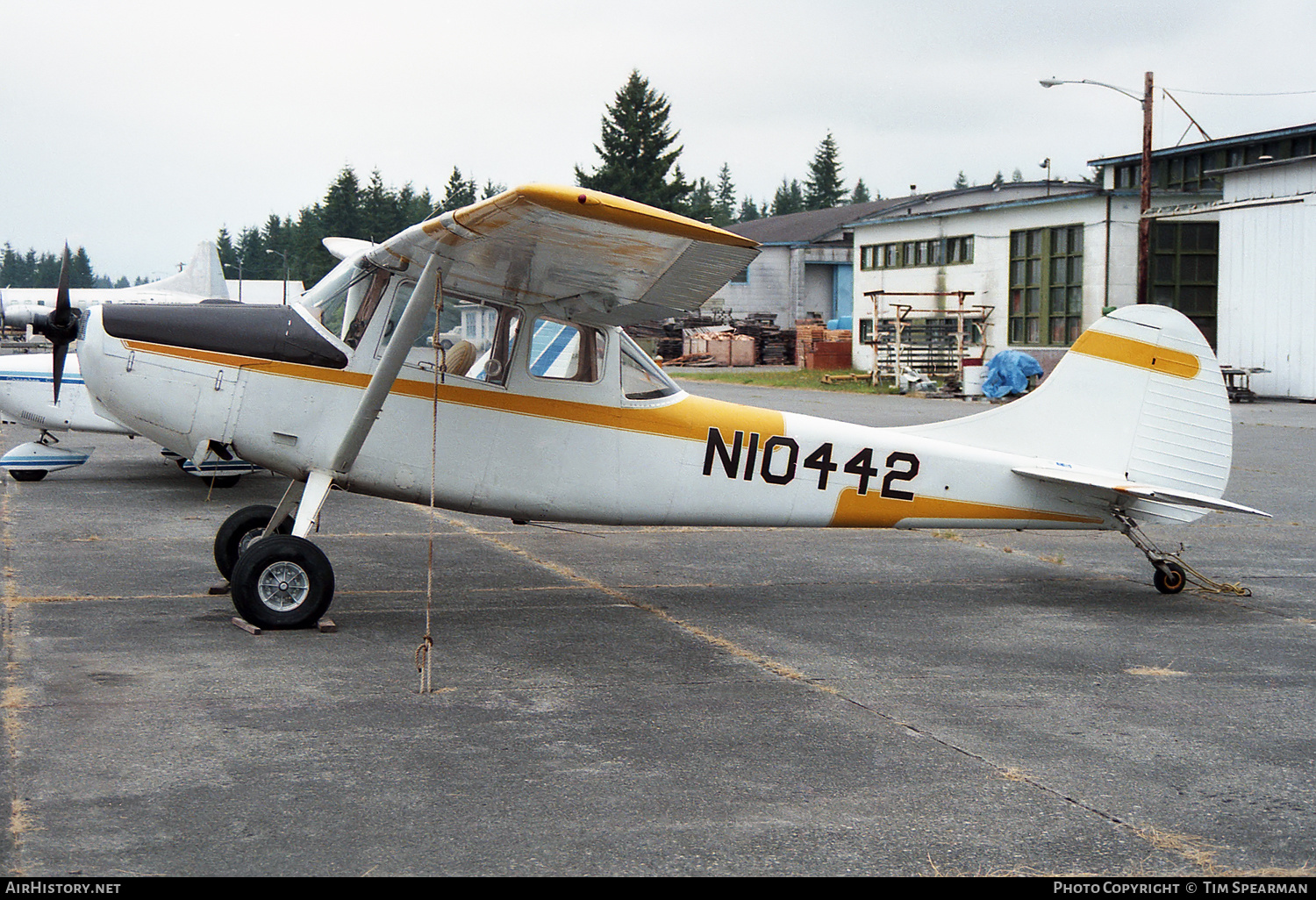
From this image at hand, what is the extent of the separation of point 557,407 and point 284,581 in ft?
6.55

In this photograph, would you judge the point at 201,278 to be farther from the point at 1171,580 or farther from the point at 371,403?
the point at 1171,580

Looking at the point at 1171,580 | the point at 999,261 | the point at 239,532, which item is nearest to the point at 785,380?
the point at 999,261

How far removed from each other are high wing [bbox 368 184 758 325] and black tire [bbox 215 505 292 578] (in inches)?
81.6

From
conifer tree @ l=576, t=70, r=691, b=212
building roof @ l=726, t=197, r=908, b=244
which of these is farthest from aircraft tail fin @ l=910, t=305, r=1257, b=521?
conifer tree @ l=576, t=70, r=691, b=212

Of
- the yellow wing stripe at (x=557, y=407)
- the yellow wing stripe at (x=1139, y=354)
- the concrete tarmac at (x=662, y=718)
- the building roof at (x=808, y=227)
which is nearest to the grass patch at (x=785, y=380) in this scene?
the building roof at (x=808, y=227)

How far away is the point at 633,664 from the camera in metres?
6.56

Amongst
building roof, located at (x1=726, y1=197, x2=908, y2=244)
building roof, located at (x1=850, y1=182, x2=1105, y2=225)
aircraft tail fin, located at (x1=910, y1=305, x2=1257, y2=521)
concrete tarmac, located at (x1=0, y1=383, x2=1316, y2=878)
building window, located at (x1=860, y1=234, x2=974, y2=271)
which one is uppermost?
building roof, located at (x1=726, y1=197, x2=908, y2=244)

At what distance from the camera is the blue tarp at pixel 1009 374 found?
32.0m

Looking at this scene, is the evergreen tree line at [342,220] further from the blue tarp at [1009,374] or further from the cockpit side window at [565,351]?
the cockpit side window at [565,351]

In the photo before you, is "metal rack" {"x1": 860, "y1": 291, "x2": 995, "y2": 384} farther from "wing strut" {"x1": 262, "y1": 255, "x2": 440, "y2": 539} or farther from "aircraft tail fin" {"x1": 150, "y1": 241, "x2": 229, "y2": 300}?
"wing strut" {"x1": 262, "y1": 255, "x2": 440, "y2": 539}

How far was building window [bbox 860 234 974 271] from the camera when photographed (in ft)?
141

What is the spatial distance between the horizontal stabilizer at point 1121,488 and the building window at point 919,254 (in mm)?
35647
